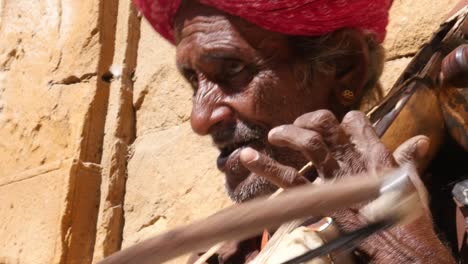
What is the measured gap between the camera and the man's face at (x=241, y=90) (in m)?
1.39

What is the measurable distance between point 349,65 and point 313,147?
489mm

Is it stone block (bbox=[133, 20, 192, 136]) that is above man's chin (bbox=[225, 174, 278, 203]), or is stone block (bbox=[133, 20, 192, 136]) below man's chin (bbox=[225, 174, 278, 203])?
above

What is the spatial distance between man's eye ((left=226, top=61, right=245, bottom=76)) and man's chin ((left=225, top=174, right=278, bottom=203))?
0.63 feet

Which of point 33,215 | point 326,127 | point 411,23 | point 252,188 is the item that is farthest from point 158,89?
point 326,127

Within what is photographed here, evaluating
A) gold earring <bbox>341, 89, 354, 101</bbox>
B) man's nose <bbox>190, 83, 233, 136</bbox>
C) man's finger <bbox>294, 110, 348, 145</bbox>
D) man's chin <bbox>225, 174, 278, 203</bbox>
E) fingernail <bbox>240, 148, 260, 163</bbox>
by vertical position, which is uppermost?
man's nose <bbox>190, 83, 233, 136</bbox>

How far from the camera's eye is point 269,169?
3.35ft

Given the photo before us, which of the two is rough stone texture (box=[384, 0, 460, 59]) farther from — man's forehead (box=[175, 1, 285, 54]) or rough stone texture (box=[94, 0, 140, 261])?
rough stone texture (box=[94, 0, 140, 261])

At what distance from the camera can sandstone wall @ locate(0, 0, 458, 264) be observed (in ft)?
6.39

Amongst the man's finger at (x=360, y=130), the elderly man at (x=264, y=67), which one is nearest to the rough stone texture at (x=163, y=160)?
the elderly man at (x=264, y=67)

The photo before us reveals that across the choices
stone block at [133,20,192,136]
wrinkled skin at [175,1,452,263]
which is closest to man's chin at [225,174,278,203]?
wrinkled skin at [175,1,452,263]

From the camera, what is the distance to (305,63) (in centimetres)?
146

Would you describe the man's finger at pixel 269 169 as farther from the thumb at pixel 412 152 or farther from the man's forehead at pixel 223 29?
the man's forehead at pixel 223 29

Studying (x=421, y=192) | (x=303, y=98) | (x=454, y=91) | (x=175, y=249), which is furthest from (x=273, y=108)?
(x=175, y=249)

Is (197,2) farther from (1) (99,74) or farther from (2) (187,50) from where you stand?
(1) (99,74)
